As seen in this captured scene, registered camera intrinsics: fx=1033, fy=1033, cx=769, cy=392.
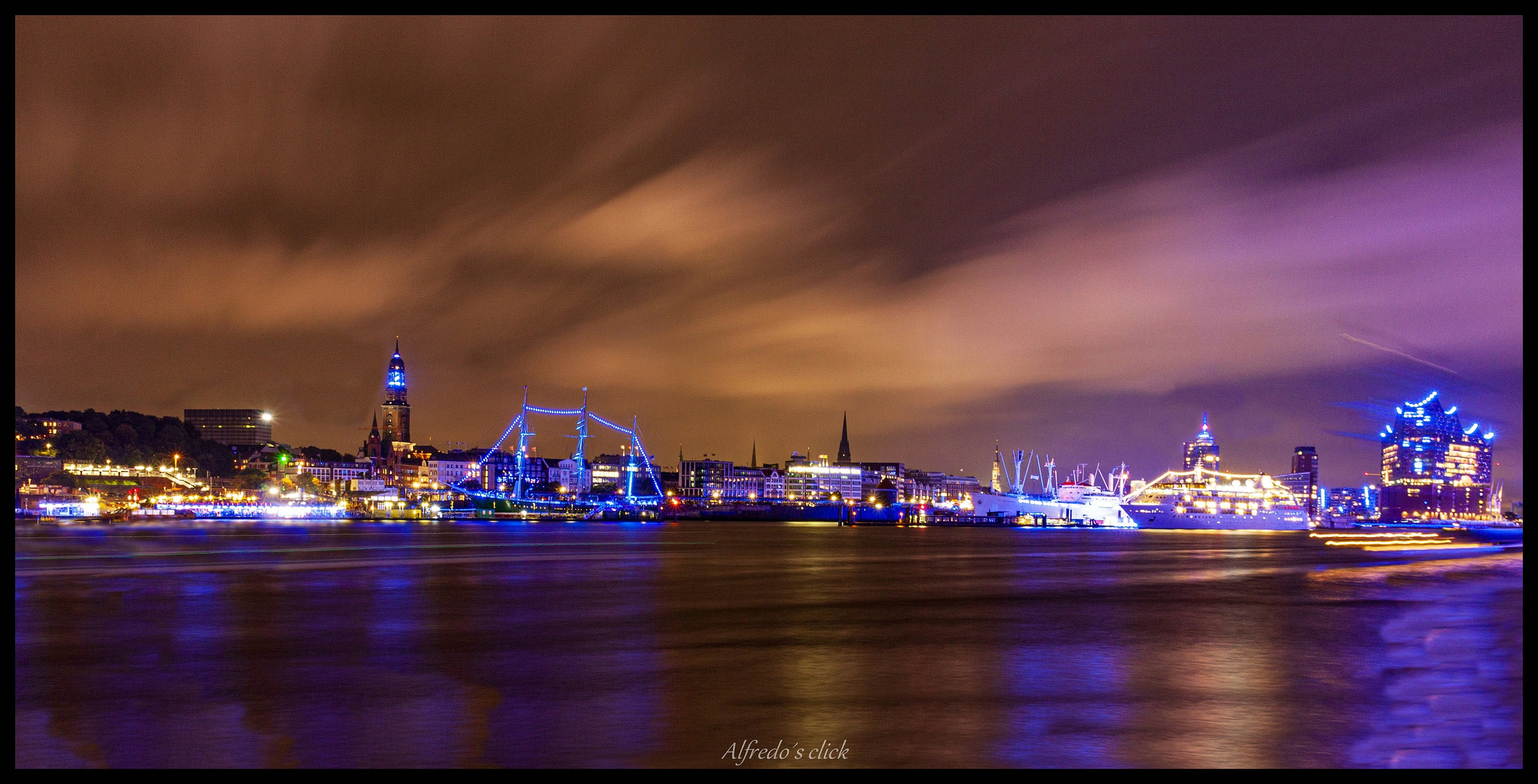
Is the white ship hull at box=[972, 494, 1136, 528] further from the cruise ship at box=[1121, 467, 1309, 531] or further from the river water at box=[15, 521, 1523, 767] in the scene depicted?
the river water at box=[15, 521, 1523, 767]

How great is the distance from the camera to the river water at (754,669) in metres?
12.0

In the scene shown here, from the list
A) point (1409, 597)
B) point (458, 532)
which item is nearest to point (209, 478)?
point (458, 532)

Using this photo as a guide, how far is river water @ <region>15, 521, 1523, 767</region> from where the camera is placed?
39.5 feet

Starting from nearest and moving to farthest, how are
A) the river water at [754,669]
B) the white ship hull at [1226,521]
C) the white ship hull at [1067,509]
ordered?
the river water at [754,669] → the white ship hull at [1226,521] → the white ship hull at [1067,509]

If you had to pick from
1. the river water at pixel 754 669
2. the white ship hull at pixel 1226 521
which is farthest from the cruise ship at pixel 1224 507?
the river water at pixel 754 669

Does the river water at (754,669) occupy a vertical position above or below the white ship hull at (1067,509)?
above

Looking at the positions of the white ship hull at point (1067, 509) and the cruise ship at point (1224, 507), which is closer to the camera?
the cruise ship at point (1224, 507)

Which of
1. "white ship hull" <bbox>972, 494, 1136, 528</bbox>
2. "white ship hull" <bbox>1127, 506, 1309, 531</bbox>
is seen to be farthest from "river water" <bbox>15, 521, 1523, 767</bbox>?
"white ship hull" <bbox>972, 494, 1136, 528</bbox>

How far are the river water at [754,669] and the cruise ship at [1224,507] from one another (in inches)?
3061

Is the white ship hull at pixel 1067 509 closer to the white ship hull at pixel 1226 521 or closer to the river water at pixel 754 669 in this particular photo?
the white ship hull at pixel 1226 521

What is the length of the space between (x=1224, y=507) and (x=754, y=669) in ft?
365

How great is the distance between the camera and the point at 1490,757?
11539mm
